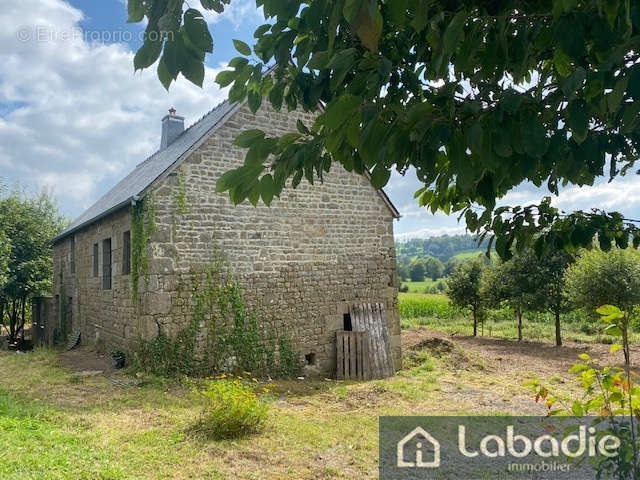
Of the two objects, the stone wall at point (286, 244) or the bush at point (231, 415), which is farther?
the stone wall at point (286, 244)

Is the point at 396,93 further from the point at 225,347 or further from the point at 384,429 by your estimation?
the point at 225,347

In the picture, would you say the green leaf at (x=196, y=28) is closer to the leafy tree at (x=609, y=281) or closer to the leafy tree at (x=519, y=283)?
the leafy tree at (x=609, y=281)

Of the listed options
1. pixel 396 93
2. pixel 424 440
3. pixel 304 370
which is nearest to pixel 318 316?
pixel 304 370

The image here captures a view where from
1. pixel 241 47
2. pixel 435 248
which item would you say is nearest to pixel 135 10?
pixel 241 47

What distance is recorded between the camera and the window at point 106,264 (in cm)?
1189

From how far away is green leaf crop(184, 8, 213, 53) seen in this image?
142 centimetres

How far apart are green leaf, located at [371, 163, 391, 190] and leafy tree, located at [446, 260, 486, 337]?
847 inches

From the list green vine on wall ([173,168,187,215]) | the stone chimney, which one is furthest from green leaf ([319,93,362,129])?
the stone chimney

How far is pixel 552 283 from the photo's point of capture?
18328mm

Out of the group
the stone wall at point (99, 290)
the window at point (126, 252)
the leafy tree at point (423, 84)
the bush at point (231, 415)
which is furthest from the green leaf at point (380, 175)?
the window at point (126, 252)

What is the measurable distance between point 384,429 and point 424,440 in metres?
0.59

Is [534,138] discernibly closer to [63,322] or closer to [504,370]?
[504,370]

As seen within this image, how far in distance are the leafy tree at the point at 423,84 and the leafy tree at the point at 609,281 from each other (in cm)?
1370

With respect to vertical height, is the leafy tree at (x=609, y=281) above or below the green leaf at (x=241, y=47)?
below
